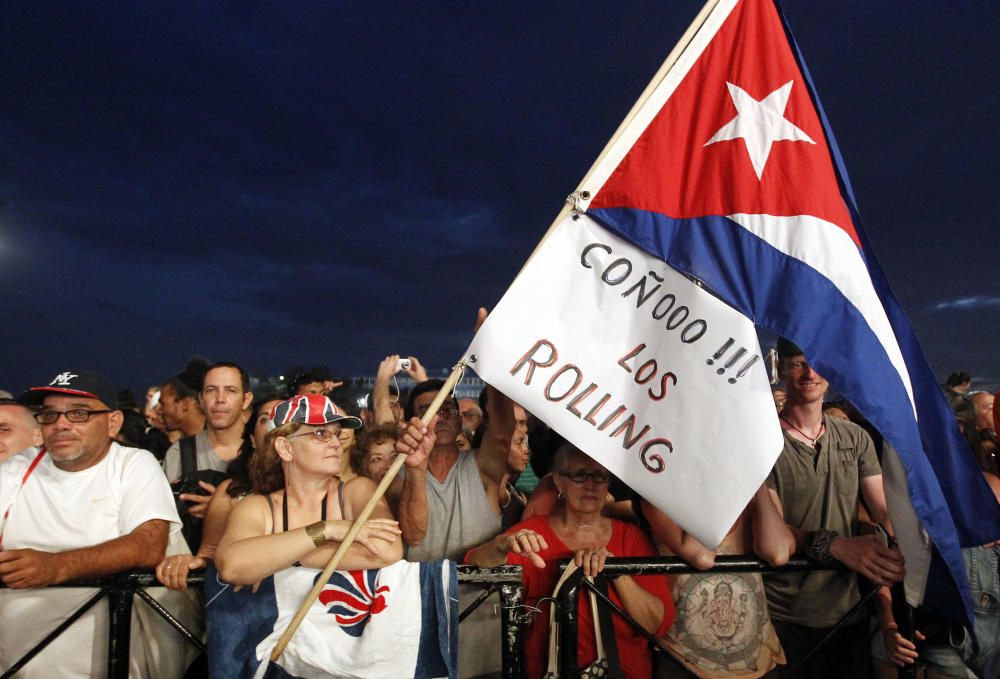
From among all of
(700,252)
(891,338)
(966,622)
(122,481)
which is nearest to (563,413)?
(700,252)

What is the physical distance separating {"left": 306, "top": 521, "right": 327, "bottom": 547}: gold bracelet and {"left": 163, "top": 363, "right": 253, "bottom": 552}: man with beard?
6.26 ft

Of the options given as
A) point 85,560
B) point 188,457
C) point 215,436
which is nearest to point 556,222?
point 85,560

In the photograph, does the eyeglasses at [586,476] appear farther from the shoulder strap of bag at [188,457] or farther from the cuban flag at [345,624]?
the shoulder strap of bag at [188,457]

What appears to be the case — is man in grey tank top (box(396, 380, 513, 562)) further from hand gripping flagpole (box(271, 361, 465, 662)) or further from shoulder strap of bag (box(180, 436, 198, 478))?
shoulder strap of bag (box(180, 436, 198, 478))

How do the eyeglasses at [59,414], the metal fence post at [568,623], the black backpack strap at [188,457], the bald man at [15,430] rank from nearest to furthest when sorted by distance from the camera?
the metal fence post at [568,623] < the eyeglasses at [59,414] < the bald man at [15,430] < the black backpack strap at [188,457]

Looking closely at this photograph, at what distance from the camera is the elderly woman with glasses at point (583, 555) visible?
2.62 meters

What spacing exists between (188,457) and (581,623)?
2.85 metres

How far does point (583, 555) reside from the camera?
2.46 meters

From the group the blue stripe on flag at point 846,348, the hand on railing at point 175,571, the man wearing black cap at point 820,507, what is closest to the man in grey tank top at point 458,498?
the hand on railing at point 175,571

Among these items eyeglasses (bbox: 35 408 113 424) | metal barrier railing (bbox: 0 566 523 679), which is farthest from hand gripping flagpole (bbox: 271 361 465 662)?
eyeglasses (bbox: 35 408 113 424)

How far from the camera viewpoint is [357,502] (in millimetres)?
2801

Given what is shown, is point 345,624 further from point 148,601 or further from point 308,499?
point 148,601

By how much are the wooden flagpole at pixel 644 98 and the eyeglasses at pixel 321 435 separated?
115 cm

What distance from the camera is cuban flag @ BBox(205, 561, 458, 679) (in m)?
2.37
